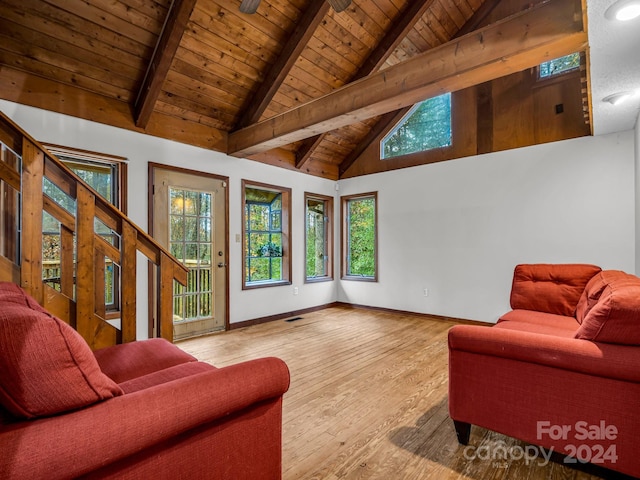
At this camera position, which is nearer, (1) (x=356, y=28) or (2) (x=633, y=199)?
(2) (x=633, y=199)

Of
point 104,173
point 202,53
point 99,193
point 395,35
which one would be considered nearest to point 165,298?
point 99,193

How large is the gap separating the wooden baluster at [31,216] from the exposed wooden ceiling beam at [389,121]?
182 inches

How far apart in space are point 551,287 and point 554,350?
181cm

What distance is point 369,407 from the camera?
232 centimetres

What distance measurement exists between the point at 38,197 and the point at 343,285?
4.72m

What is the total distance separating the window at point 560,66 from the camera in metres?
3.92

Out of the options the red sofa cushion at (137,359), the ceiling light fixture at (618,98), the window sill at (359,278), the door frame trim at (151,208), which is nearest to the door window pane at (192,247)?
the door frame trim at (151,208)

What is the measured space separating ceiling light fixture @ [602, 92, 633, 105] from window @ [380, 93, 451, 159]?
2087 mm

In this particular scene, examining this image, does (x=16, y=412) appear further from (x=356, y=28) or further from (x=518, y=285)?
(x=356, y=28)

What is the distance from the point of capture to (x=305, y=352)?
3514 mm

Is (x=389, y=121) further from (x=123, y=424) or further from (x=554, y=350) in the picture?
(x=123, y=424)

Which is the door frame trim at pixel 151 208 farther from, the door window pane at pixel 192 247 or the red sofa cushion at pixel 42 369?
the red sofa cushion at pixel 42 369

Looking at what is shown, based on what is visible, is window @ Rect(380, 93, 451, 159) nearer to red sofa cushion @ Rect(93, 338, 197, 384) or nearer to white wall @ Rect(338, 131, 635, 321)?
white wall @ Rect(338, 131, 635, 321)

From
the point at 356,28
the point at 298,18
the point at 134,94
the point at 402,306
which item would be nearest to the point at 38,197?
the point at 134,94
